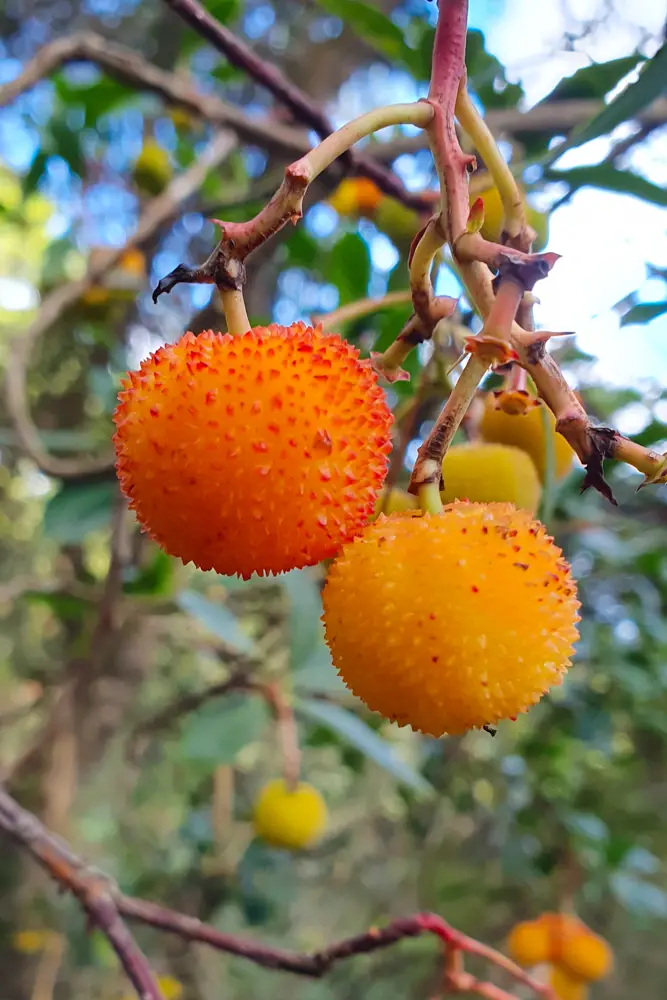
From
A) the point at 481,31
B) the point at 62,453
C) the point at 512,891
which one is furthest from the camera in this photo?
the point at 512,891

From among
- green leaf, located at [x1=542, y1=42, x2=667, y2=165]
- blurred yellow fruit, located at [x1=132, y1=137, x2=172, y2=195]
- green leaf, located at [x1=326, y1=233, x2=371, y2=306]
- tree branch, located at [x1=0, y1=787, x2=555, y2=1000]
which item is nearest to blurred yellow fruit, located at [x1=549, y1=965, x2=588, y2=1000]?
tree branch, located at [x1=0, y1=787, x2=555, y2=1000]

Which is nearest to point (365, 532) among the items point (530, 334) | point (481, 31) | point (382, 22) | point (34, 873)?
point (530, 334)

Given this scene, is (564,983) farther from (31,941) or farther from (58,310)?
(58,310)

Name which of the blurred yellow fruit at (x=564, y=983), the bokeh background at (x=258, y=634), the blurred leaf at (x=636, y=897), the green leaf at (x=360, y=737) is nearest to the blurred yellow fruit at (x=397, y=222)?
the bokeh background at (x=258, y=634)

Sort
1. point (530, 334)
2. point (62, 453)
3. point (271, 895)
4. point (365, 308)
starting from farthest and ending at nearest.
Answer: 1. point (62, 453)
2. point (271, 895)
3. point (365, 308)
4. point (530, 334)

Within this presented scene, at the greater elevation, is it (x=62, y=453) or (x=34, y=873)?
(x=62, y=453)

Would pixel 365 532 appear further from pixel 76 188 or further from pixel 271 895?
pixel 76 188

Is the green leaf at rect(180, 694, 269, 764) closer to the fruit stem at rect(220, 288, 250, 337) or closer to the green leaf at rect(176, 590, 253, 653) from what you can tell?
the green leaf at rect(176, 590, 253, 653)

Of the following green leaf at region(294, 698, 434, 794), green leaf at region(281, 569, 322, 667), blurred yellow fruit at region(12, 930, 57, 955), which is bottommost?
blurred yellow fruit at region(12, 930, 57, 955)
